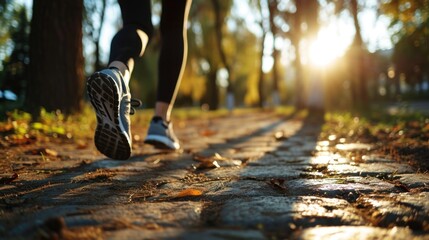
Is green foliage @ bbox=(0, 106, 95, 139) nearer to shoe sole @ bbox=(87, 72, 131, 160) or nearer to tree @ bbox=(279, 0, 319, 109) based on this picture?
shoe sole @ bbox=(87, 72, 131, 160)

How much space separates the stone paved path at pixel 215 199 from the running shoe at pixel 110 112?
17cm

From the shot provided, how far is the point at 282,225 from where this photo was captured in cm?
129

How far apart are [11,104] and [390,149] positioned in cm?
454

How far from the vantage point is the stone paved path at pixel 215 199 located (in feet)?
4.06

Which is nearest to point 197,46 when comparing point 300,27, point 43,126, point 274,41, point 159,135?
point 274,41

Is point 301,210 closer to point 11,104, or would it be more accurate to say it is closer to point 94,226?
point 94,226

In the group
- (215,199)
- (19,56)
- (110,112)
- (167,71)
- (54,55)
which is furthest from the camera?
(19,56)

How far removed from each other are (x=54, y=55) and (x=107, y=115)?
3.65m

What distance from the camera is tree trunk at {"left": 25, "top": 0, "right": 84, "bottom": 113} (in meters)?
5.27

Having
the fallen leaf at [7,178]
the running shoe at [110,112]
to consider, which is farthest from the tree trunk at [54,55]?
the running shoe at [110,112]

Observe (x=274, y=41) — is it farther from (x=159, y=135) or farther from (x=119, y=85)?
(x=119, y=85)

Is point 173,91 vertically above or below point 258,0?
below

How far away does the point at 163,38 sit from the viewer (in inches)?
116

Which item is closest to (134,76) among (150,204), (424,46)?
(424,46)
